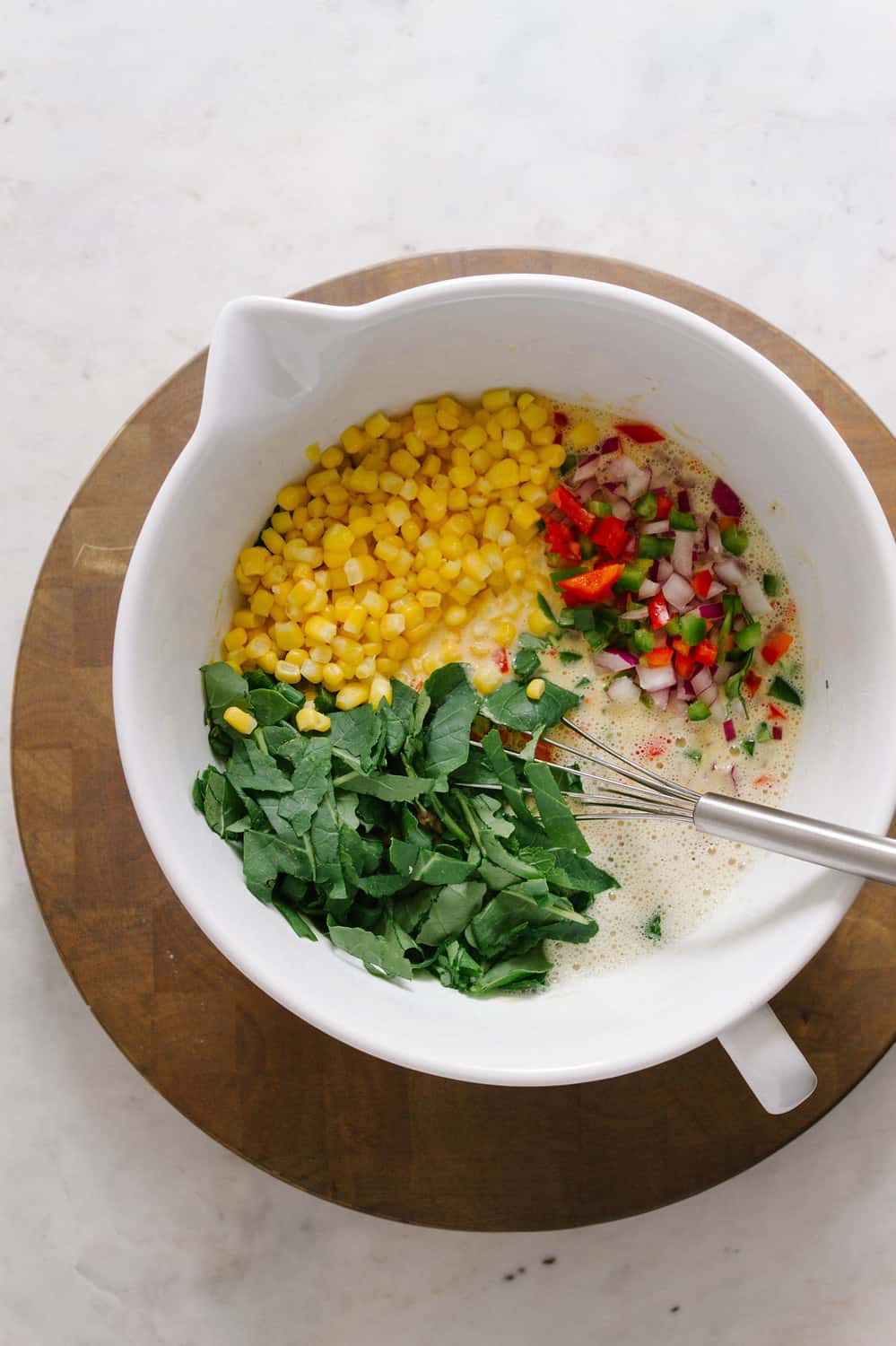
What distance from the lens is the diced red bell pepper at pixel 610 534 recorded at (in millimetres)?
1812

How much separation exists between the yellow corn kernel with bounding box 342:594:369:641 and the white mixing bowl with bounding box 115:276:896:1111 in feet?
0.65

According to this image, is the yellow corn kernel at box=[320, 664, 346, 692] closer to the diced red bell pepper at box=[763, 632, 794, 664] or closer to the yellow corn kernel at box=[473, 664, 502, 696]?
the yellow corn kernel at box=[473, 664, 502, 696]

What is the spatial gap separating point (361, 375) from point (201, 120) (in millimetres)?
811

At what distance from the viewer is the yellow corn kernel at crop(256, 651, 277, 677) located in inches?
69.2

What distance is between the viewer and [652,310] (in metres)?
1.51

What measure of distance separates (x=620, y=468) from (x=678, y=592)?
22 centimetres

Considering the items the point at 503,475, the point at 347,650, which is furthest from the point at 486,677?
the point at 503,475

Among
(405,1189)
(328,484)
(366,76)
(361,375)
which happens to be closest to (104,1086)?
(405,1189)

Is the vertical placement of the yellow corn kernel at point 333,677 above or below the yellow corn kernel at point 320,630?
below

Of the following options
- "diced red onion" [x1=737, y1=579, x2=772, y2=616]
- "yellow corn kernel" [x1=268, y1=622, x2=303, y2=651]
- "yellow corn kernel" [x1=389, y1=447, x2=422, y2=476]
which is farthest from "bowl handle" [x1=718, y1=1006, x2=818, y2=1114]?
"yellow corn kernel" [x1=389, y1=447, x2=422, y2=476]

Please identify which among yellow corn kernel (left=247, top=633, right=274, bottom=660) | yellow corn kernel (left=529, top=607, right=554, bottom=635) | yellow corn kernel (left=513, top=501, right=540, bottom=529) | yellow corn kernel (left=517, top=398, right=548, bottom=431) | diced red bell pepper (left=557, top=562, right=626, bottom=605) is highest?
yellow corn kernel (left=517, top=398, right=548, bottom=431)

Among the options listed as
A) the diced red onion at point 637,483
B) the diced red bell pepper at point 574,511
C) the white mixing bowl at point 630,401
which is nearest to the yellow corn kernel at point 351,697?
the white mixing bowl at point 630,401

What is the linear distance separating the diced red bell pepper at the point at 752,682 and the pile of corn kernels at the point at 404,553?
339 mm

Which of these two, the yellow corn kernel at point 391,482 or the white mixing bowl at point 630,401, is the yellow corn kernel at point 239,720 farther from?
the yellow corn kernel at point 391,482
